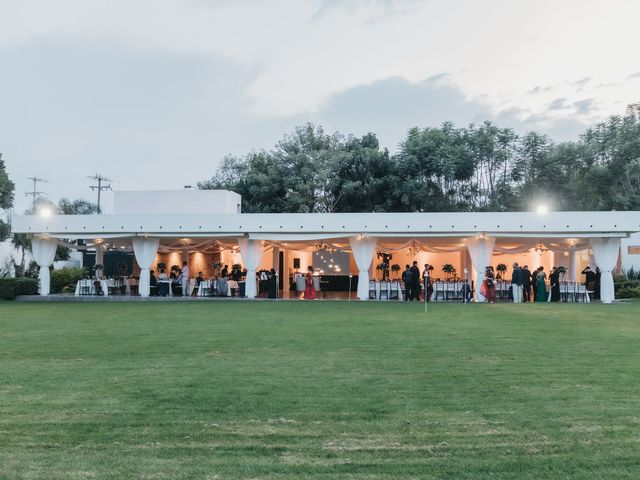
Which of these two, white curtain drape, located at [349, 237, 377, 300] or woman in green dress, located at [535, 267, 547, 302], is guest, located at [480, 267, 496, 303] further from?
white curtain drape, located at [349, 237, 377, 300]

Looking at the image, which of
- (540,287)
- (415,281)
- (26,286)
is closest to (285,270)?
(415,281)

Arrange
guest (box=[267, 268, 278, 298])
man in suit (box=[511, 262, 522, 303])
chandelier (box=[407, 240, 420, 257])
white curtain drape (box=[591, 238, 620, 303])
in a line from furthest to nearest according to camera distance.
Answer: chandelier (box=[407, 240, 420, 257])
guest (box=[267, 268, 278, 298])
man in suit (box=[511, 262, 522, 303])
white curtain drape (box=[591, 238, 620, 303])

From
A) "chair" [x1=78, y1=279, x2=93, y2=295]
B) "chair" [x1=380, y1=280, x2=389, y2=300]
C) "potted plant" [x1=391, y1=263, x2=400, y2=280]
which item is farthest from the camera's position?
"potted plant" [x1=391, y1=263, x2=400, y2=280]

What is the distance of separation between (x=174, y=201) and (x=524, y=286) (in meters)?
13.6

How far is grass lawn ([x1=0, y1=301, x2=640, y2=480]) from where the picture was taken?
395cm

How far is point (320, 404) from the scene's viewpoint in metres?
5.48

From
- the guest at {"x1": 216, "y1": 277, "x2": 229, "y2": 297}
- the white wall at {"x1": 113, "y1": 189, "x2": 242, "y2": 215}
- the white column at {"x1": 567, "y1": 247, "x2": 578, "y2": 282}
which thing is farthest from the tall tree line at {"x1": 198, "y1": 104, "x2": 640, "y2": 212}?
the guest at {"x1": 216, "y1": 277, "x2": 229, "y2": 297}

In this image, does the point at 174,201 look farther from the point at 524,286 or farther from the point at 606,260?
the point at 606,260

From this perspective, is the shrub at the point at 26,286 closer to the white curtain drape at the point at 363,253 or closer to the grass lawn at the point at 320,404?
the white curtain drape at the point at 363,253

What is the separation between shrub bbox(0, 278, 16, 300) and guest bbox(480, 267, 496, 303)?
16223 millimetres

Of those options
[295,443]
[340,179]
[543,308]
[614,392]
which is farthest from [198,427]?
[340,179]

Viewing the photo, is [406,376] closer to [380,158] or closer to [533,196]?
[380,158]

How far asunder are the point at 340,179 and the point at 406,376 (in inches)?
1140

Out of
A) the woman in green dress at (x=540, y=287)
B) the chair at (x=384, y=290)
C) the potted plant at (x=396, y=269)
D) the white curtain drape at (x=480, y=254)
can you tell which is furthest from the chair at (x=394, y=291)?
the woman in green dress at (x=540, y=287)
